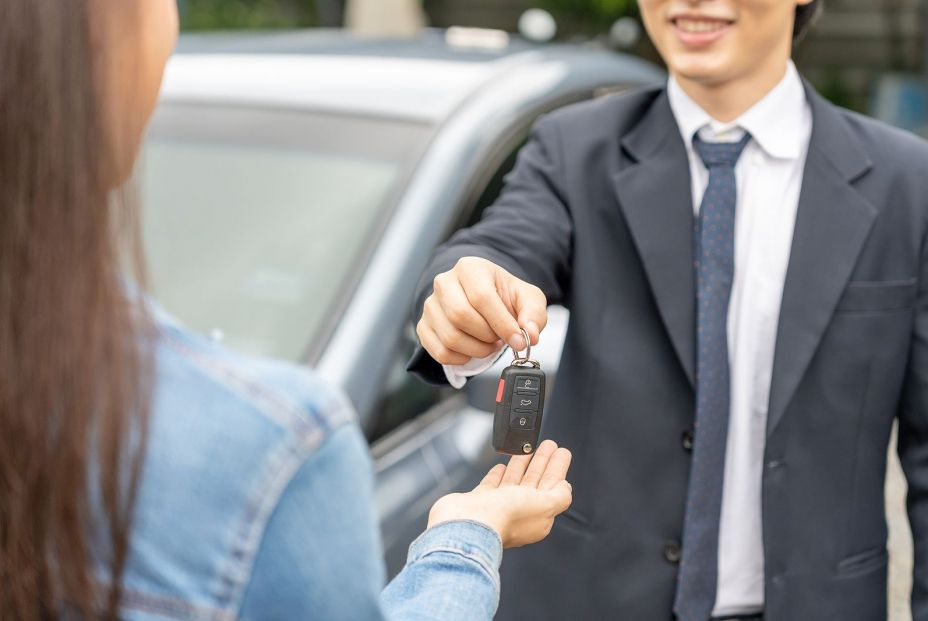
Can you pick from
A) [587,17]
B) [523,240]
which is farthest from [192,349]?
[587,17]

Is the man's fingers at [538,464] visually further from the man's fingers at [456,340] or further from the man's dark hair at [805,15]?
the man's dark hair at [805,15]

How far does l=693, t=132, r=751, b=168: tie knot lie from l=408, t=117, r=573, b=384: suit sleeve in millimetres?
226

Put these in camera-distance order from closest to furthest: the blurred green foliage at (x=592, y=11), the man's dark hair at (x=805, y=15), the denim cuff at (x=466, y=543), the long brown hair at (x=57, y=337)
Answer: the long brown hair at (x=57, y=337)
the denim cuff at (x=466, y=543)
the man's dark hair at (x=805, y=15)
the blurred green foliage at (x=592, y=11)

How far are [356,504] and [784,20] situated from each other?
1.23 metres

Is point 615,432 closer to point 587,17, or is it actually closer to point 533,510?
point 533,510

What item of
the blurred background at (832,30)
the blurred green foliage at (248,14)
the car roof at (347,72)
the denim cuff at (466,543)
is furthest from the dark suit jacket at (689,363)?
the blurred green foliage at (248,14)

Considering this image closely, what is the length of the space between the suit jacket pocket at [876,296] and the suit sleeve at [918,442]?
0.03 meters

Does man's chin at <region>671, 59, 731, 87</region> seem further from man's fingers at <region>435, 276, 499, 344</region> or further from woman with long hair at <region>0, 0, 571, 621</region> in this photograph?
woman with long hair at <region>0, 0, 571, 621</region>

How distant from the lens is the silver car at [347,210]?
8.23ft

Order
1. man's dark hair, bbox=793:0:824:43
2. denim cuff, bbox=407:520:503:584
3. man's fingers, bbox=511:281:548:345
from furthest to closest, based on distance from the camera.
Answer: man's dark hair, bbox=793:0:824:43, man's fingers, bbox=511:281:548:345, denim cuff, bbox=407:520:503:584

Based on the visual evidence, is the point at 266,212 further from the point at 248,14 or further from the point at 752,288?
the point at 248,14

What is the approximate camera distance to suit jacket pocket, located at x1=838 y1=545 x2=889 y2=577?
1.85m

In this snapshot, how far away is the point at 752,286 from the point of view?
1.80 meters

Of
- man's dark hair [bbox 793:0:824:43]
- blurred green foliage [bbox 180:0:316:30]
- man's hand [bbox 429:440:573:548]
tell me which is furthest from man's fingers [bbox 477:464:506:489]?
blurred green foliage [bbox 180:0:316:30]
